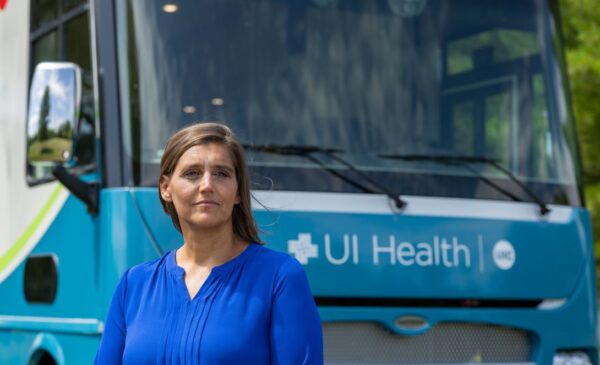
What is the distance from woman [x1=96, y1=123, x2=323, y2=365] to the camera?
10.4 feet

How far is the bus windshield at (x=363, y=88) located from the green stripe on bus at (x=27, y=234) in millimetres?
738

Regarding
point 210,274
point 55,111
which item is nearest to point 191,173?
point 210,274

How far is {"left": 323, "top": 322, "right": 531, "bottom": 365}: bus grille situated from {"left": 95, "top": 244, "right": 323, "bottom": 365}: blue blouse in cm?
276

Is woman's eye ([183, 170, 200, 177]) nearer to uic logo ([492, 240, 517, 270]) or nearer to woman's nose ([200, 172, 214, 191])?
woman's nose ([200, 172, 214, 191])

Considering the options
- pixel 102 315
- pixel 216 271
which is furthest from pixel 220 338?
pixel 102 315

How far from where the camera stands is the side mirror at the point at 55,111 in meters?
5.98

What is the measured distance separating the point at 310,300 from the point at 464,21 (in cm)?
385

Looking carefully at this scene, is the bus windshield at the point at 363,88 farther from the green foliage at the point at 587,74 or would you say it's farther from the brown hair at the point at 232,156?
the green foliage at the point at 587,74

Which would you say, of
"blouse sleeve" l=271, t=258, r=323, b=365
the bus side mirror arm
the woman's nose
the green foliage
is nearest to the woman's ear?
the woman's nose

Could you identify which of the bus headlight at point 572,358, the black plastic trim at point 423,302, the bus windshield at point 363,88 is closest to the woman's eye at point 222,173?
the bus windshield at point 363,88

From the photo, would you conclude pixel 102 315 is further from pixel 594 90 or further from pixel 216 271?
pixel 594 90

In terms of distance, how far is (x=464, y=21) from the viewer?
6816 mm

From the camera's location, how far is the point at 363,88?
6.45 metres

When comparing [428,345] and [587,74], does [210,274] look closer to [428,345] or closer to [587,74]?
[428,345]
